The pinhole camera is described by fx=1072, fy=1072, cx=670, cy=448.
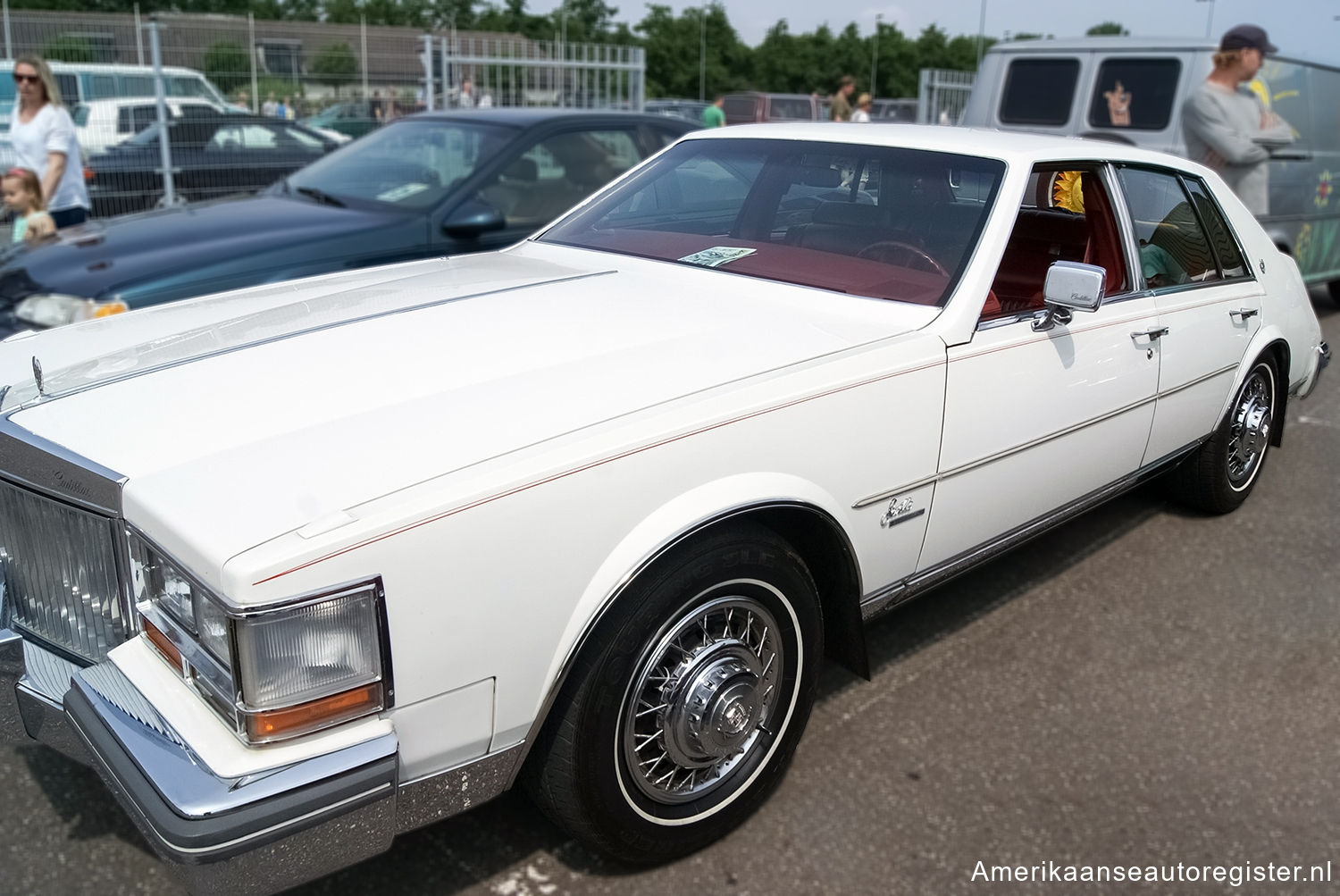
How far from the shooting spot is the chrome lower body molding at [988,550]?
2.87 m

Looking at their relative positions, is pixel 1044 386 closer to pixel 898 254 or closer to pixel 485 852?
pixel 898 254

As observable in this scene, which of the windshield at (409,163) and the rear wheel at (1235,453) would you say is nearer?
the rear wheel at (1235,453)

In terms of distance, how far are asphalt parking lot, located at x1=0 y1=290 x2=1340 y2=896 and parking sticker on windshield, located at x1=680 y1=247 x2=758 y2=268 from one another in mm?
1336

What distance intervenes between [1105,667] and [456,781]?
2.25m

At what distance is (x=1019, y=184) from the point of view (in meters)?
3.14

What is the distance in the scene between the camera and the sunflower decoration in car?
3467 mm

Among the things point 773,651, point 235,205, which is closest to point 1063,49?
point 235,205

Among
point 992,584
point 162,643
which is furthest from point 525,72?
point 162,643

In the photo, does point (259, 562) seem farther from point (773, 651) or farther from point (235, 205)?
point (235, 205)

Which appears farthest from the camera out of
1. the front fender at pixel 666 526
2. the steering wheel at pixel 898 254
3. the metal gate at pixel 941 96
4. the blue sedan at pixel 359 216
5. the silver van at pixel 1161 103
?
the metal gate at pixel 941 96

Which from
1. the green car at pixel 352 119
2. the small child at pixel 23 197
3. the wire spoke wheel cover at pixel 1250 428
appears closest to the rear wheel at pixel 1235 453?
the wire spoke wheel cover at pixel 1250 428

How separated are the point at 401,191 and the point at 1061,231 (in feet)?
11.4

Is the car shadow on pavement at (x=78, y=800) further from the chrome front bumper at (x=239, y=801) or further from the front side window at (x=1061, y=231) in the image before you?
the front side window at (x=1061, y=231)

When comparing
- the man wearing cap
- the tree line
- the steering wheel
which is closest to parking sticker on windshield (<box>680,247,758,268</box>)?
the steering wheel
